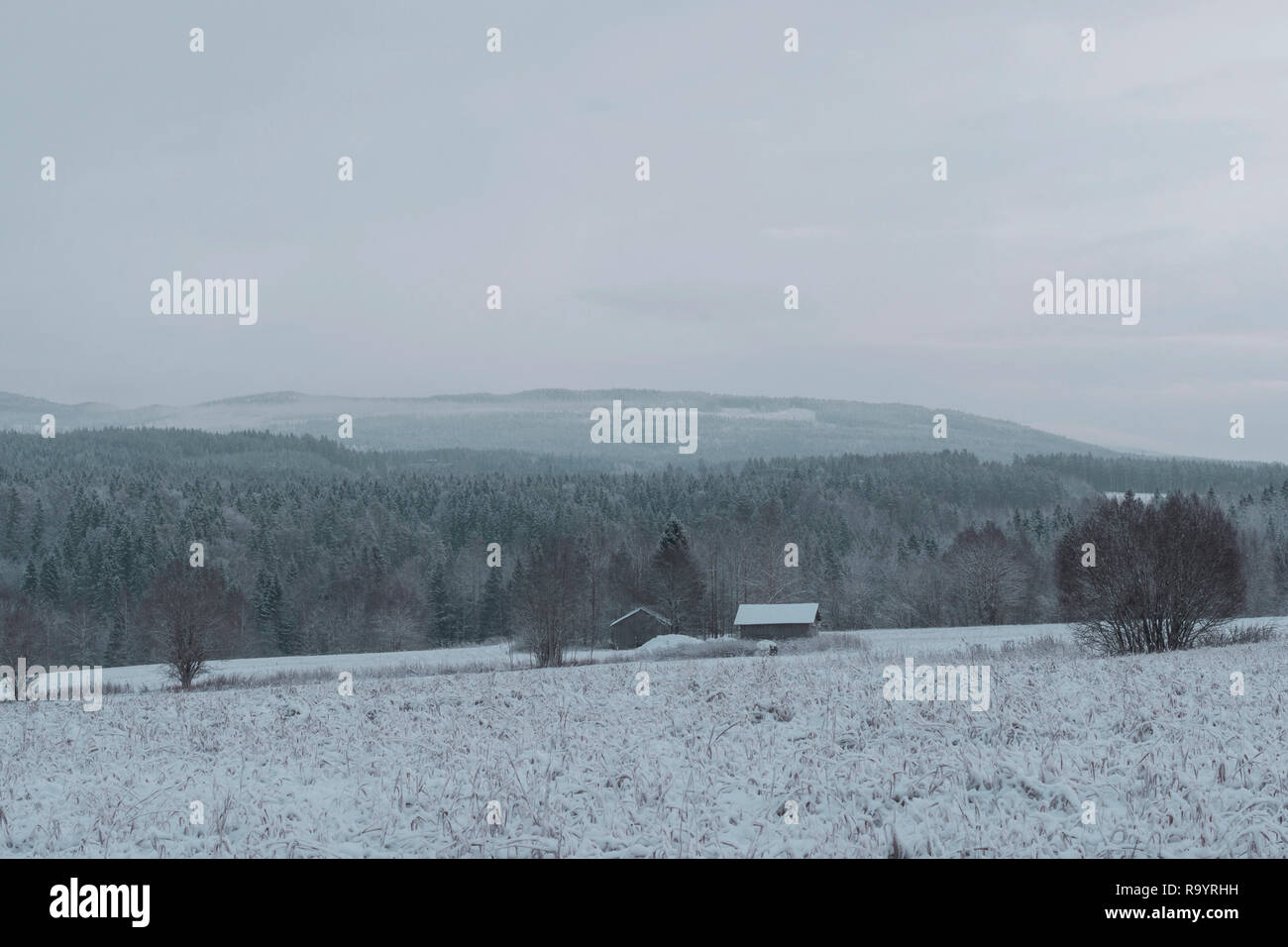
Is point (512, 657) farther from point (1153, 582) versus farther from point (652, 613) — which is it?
point (1153, 582)

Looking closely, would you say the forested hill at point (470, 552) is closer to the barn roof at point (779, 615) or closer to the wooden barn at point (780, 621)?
the barn roof at point (779, 615)

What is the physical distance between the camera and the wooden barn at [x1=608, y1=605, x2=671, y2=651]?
3120 inches

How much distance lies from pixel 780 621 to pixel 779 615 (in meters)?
0.76

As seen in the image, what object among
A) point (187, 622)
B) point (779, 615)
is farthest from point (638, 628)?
point (187, 622)

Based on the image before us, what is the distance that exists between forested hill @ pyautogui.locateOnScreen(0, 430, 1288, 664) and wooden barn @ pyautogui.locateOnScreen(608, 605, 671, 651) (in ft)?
5.07

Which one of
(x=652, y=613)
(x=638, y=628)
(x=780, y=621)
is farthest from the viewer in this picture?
(x=652, y=613)

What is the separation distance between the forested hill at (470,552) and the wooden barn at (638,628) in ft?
5.07

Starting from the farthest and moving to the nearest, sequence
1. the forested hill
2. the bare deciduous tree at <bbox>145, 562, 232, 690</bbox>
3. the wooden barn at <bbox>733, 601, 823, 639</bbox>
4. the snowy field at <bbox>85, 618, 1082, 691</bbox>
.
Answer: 1. the forested hill
2. the wooden barn at <bbox>733, 601, 823, 639</bbox>
3. the snowy field at <bbox>85, 618, 1082, 691</bbox>
4. the bare deciduous tree at <bbox>145, 562, 232, 690</bbox>

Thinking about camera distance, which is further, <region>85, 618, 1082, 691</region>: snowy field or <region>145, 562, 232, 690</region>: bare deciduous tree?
<region>85, 618, 1082, 691</region>: snowy field

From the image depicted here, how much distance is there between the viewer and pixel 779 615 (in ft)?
237

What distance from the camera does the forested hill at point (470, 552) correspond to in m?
85.6

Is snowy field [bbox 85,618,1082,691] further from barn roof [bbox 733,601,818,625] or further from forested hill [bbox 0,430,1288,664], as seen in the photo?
forested hill [bbox 0,430,1288,664]

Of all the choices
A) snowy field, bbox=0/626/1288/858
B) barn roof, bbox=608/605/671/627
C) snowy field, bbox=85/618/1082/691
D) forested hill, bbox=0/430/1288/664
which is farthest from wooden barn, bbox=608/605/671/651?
snowy field, bbox=0/626/1288/858
